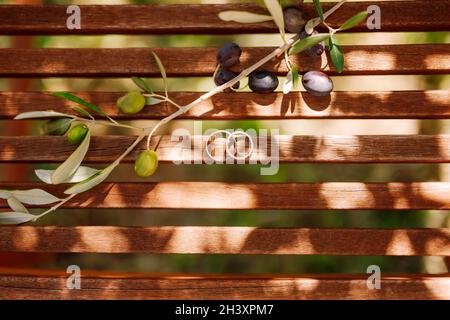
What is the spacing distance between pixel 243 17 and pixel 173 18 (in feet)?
0.59

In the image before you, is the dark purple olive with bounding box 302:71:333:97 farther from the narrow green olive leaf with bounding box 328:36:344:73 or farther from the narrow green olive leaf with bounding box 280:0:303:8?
the narrow green olive leaf with bounding box 280:0:303:8

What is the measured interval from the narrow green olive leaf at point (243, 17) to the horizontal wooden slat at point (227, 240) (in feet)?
1.44

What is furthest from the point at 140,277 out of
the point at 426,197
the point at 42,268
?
the point at 426,197

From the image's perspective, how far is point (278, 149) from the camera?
0.98m

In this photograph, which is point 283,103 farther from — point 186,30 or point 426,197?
point 426,197

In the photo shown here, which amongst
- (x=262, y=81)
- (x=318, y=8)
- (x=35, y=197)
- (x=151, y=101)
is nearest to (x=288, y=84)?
(x=262, y=81)

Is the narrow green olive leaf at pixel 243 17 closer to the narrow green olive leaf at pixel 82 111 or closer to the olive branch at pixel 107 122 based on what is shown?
the olive branch at pixel 107 122

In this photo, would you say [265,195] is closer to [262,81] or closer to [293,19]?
[262,81]

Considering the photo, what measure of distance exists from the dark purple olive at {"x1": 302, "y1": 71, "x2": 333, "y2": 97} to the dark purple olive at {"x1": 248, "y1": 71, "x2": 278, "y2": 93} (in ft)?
0.21

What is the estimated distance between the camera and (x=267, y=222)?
110 centimetres

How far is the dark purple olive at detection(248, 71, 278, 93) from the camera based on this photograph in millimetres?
948

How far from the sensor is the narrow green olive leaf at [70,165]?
0.91m

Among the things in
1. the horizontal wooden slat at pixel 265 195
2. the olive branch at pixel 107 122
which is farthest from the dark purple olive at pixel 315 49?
the horizontal wooden slat at pixel 265 195

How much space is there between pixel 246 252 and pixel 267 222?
5.5 inches
